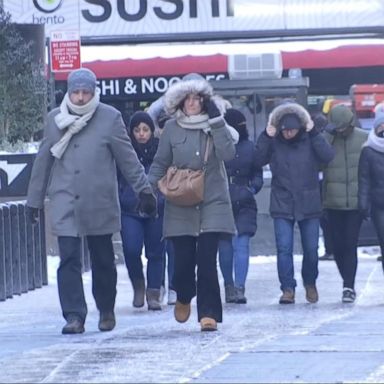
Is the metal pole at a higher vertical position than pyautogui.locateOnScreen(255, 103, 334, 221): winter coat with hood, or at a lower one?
higher

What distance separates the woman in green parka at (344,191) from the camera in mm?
12695

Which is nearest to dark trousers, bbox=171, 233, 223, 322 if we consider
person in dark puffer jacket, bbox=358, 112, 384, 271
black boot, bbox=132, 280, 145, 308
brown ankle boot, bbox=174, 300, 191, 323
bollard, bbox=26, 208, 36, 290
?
brown ankle boot, bbox=174, 300, 191, 323

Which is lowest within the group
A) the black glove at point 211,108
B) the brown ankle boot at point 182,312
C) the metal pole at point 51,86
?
the brown ankle boot at point 182,312

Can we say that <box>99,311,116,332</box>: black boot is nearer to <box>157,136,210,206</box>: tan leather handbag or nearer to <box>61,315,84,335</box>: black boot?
<box>61,315,84,335</box>: black boot

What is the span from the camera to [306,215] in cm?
1234

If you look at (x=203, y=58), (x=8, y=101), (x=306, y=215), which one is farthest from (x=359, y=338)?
(x=203, y=58)

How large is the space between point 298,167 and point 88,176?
273 cm

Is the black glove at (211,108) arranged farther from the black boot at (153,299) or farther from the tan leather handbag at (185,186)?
the black boot at (153,299)

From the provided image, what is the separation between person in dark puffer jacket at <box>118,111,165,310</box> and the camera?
1210 cm

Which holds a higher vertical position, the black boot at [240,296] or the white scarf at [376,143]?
the white scarf at [376,143]

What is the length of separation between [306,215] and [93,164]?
2725 millimetres

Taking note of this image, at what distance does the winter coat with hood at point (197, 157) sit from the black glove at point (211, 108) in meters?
0.03

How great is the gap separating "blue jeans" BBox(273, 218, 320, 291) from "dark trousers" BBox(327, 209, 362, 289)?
347 mm

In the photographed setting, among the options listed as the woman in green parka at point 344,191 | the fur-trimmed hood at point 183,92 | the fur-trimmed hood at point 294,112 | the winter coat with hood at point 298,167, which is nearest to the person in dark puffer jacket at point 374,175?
the woman in green parka at point 344,191
